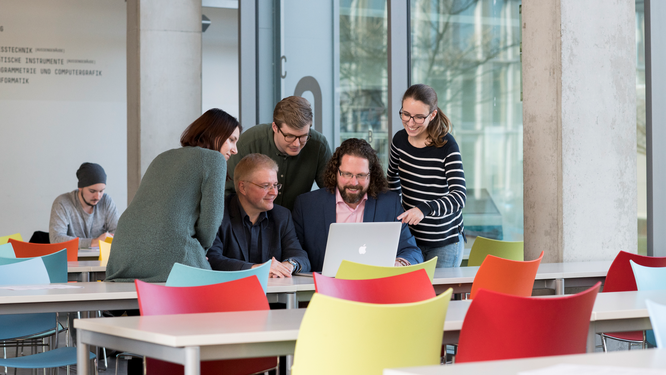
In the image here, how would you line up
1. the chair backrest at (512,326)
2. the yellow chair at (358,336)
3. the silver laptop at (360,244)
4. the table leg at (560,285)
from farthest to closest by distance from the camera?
the table leg at (560,285) → the silver laptop at (360,244) → the chair backrest at (512,326) → the yellow chair at (358,336)

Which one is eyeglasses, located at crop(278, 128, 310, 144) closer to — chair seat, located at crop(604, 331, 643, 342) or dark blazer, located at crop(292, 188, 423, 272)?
dark blazer, located at crop(292, 188, 423, 272)

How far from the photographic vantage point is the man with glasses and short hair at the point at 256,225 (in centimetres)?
337

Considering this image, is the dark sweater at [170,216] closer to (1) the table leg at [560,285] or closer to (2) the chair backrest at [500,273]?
(2) the chair backrest at [500,273]

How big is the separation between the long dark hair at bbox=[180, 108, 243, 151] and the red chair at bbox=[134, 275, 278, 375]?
37.8 inches

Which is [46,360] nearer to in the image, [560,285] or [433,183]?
[433,183]

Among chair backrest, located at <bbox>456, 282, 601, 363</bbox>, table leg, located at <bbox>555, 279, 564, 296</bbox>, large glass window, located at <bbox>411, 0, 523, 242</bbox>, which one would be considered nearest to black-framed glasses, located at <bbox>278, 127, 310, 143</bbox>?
table leg, located at <bbox>555, 279, 564, 296</bbox>

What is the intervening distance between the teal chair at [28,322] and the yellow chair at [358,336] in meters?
1.51

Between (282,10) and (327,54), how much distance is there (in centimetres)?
123

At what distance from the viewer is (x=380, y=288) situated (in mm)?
2125

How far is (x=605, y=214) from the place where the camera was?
3977 mm

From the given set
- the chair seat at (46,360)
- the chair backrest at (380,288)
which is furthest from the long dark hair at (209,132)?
the chair backrest at (380,288)

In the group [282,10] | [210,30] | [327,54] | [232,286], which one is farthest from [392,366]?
[210,30]

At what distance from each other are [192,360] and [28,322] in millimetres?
2230

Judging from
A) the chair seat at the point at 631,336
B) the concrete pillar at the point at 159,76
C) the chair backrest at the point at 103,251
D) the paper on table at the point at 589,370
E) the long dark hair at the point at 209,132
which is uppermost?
the concrete pillar at the point at 159,76
